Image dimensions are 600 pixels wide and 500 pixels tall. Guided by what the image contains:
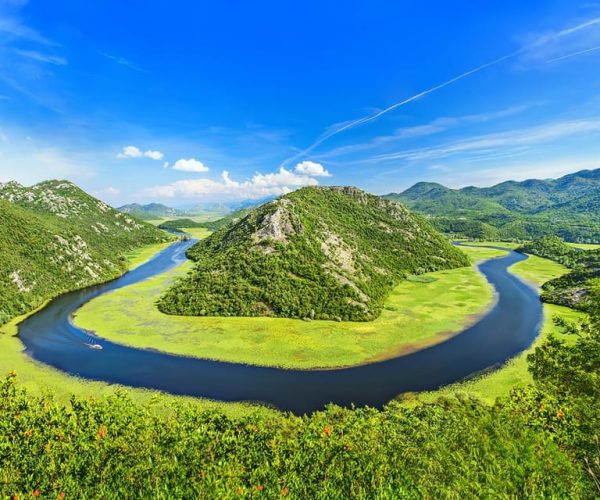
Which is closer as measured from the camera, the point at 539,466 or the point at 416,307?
the point at 539,466

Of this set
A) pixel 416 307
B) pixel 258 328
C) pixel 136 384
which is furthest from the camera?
pixel 416 307

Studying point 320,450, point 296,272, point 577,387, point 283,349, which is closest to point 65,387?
point 283,349

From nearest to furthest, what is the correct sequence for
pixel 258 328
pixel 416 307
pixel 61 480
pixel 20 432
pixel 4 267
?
pixel 61 480 < pixel 20 432 < pixel 258 328 < pixel 416 307 < pixel 4 267

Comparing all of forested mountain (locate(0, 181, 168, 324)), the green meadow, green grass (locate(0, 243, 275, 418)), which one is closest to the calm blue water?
green grass (locate(0, 243, 275, 418))

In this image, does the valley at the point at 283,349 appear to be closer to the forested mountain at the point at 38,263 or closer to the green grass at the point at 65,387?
the green grass at the point at 65,387

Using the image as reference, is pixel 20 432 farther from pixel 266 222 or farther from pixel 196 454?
pixel 266 222

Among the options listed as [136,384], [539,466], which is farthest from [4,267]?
[539,466]

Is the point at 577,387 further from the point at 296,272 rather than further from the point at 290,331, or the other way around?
the point at 296,272
